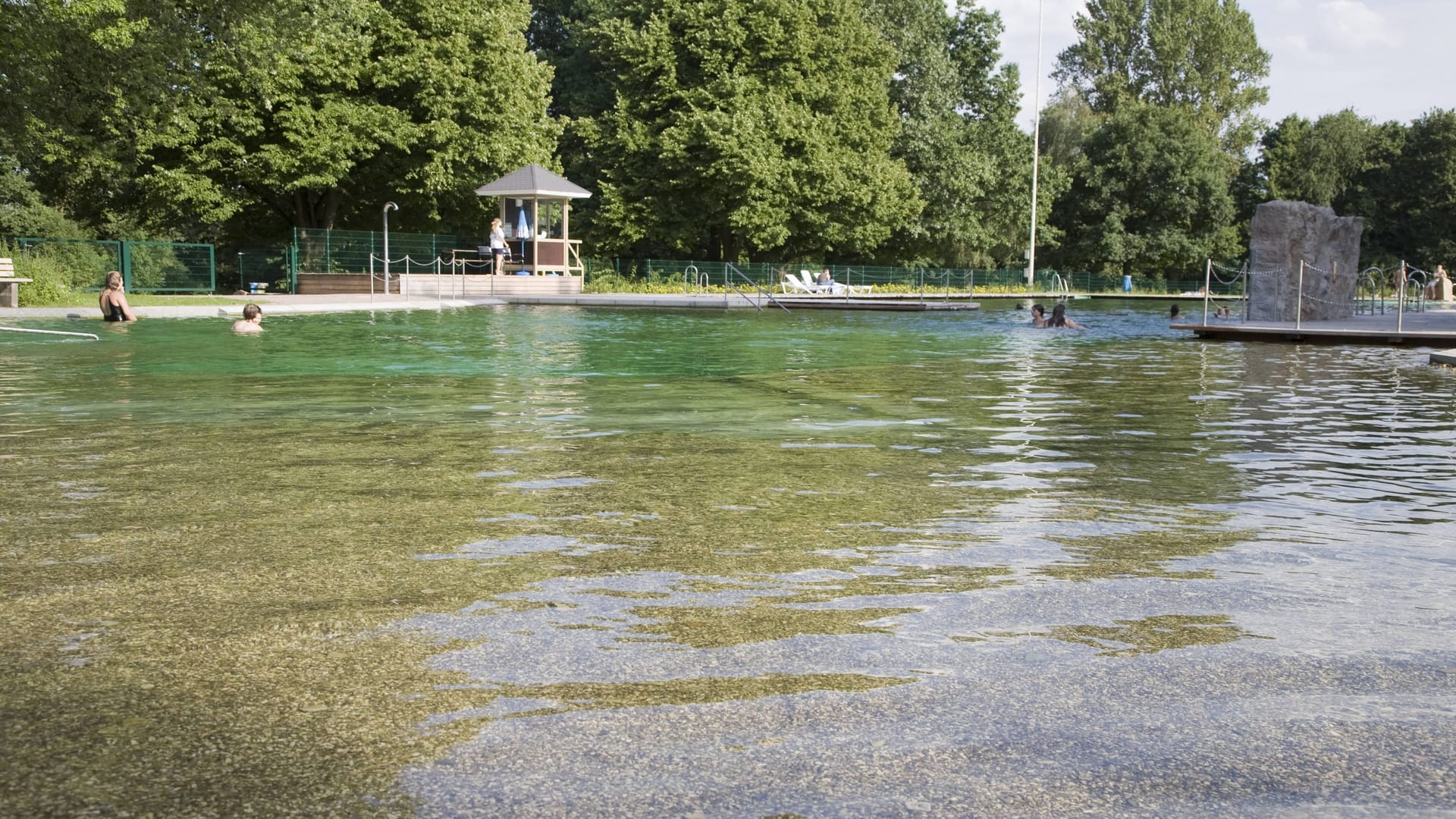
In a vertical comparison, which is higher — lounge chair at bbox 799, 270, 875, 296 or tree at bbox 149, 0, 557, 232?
tree at bbox 149, 0, 557, 232

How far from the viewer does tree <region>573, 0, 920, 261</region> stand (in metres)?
53.0

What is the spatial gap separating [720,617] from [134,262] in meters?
40.0

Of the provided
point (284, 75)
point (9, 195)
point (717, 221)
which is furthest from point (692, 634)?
point (9, 195)

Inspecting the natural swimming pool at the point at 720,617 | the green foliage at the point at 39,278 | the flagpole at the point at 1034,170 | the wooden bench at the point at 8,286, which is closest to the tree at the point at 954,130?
the flagpole at the point at 1034,170

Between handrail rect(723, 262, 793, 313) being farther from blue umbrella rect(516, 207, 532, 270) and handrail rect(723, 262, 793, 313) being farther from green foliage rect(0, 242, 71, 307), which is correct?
green foliage rect(0, 242, 71, 307)

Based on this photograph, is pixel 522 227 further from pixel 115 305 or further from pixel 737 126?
pixel 115 305

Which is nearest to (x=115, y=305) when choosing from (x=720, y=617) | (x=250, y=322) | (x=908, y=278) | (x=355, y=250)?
(x=250, y=322)

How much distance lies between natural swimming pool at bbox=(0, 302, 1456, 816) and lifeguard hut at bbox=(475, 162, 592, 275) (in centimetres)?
3557

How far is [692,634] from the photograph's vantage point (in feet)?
16.9

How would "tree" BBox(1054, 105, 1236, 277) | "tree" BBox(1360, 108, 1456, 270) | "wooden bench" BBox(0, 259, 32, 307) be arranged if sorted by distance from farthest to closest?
"tree" BBox(1054, 105, 1236, 277) < "tree" BBox(1360, 108, 1456, 270) < "wooden bench" BBox(0, 259, 32, 307)

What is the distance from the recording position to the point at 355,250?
47438 mm

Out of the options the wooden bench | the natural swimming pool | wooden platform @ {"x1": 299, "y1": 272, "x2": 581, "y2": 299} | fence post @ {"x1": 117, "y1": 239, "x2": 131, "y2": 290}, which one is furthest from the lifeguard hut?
the natural swimming pool

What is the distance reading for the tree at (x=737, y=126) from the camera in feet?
174

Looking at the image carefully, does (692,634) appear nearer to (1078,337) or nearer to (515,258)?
(1078,337)
